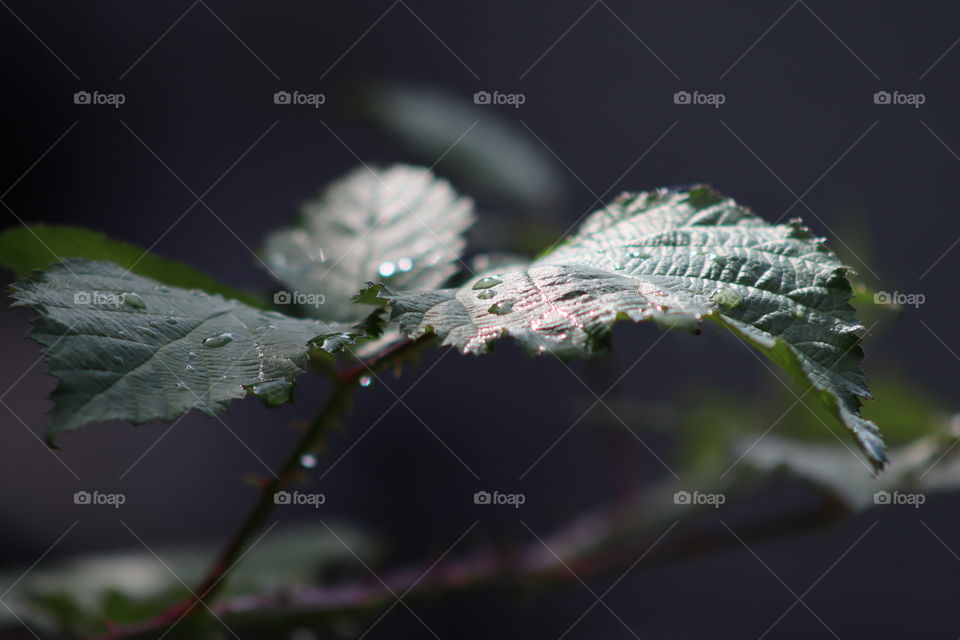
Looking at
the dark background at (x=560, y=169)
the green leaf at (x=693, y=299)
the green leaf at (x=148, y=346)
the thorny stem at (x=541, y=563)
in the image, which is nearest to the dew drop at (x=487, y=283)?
the green leaf at (x=693, y=299)

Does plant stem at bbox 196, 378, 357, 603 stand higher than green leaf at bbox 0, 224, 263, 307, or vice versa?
green leaf at bbox 0, 224, 263, 307

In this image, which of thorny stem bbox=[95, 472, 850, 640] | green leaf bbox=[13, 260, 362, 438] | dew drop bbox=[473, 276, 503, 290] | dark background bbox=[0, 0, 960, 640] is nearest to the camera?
green leaf bbox=[13, 260, 362, 438]

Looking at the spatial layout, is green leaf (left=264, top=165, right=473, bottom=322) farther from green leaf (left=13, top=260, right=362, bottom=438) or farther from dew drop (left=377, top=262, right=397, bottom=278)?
green leaf (left=13, top=260, right=362, bottom=438)

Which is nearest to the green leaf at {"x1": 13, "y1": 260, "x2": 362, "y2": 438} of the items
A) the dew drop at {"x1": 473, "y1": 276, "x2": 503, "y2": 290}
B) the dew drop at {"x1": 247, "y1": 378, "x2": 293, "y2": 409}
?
the dew drop at {"x1": 247, "y1": 378, "x2": 293, "y2": 409}

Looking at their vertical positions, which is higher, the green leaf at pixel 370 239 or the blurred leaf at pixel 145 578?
the green leaf at pixel 370 239

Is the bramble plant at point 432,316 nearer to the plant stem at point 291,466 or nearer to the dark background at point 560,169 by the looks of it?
the plant stem at point 291,466

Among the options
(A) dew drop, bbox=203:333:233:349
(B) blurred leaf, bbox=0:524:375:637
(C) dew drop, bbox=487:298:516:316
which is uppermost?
Result: (C) dew drop, bbox=487:298:516:316

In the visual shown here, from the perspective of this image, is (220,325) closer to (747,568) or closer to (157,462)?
(157,462)
